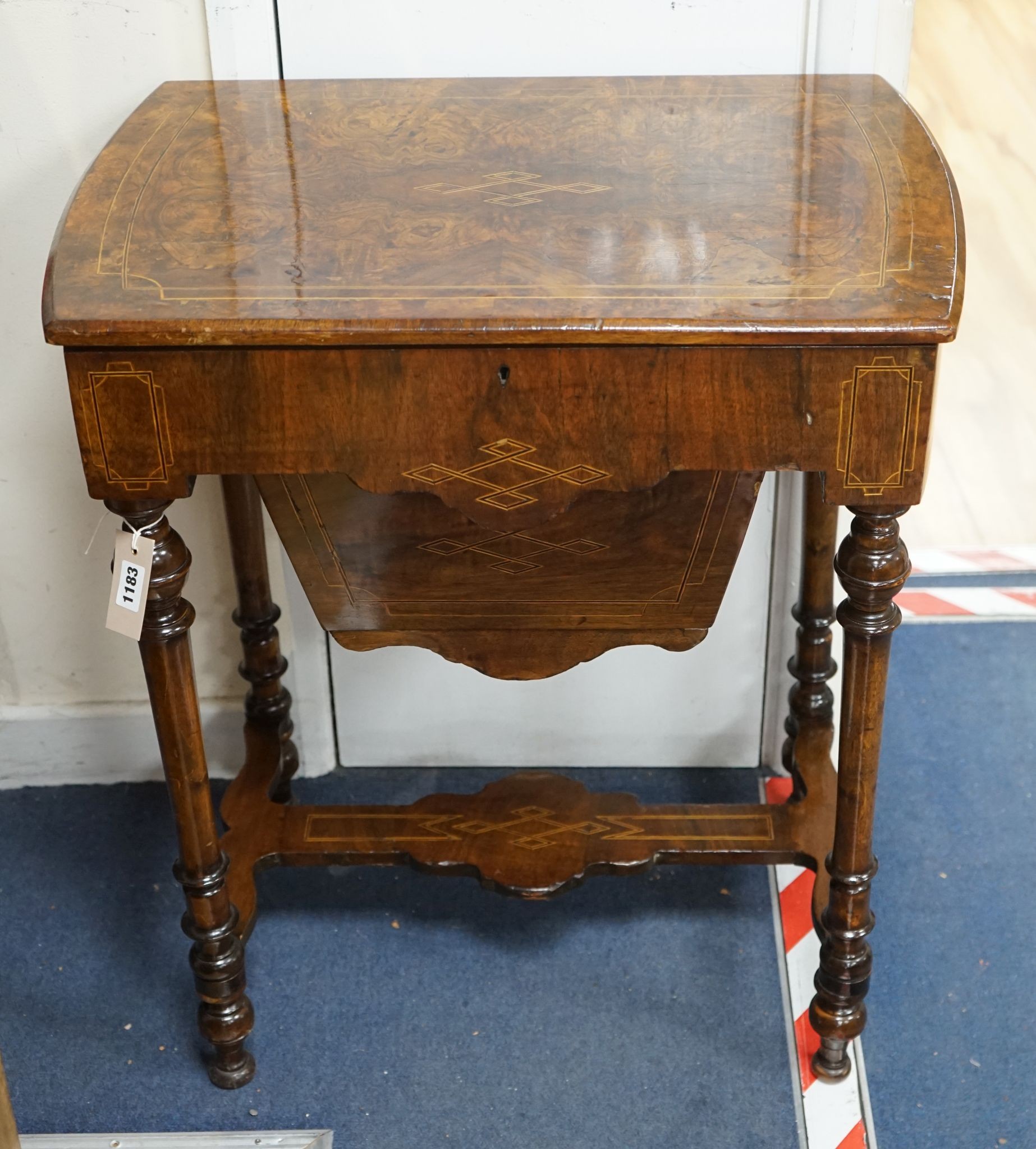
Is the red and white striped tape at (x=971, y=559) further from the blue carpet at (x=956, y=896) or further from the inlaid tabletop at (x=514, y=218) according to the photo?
the inlaid tabletop at (x=514, y=218)

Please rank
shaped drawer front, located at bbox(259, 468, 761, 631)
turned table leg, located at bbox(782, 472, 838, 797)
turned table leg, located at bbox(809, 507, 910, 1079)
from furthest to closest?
1. turned table leg, located at bbox(782, 472, 838, 797)
2. shaped drawer front, located at bbox(259, 468, 761, 631)
3. turned table leg, located at bbox(809, 507, 910, 1079)

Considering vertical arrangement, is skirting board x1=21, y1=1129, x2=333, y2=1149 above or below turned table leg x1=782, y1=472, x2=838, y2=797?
below

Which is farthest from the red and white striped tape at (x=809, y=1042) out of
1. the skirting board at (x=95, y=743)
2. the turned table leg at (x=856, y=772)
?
the skirting board at (x=95, y=743)

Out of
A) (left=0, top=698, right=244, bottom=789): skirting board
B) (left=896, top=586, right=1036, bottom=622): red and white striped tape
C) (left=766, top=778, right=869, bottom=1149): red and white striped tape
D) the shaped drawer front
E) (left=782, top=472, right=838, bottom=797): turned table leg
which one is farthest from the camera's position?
(left=896, top=586, right=1036, bottom=622): red and white striped tape

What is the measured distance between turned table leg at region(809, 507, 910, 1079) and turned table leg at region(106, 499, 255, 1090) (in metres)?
0.76

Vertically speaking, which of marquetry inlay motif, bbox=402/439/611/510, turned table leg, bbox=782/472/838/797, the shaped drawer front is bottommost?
turned table leg, bbox=782/472/838/797

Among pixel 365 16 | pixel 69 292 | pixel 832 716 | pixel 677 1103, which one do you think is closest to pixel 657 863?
pixel 677 1103

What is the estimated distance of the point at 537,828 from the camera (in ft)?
6.43

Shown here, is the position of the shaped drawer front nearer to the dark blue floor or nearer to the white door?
the white door

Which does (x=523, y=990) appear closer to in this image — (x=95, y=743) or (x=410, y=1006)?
(x=410, y=1006)

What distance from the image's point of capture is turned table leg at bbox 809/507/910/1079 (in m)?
1.49

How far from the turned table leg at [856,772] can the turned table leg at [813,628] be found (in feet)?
1.08

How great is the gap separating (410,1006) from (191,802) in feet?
1.70

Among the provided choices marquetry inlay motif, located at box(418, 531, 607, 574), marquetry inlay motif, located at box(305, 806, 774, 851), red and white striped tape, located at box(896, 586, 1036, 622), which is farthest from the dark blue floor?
marquetry inlay motif, located at box(418, 531, 607, 574)
